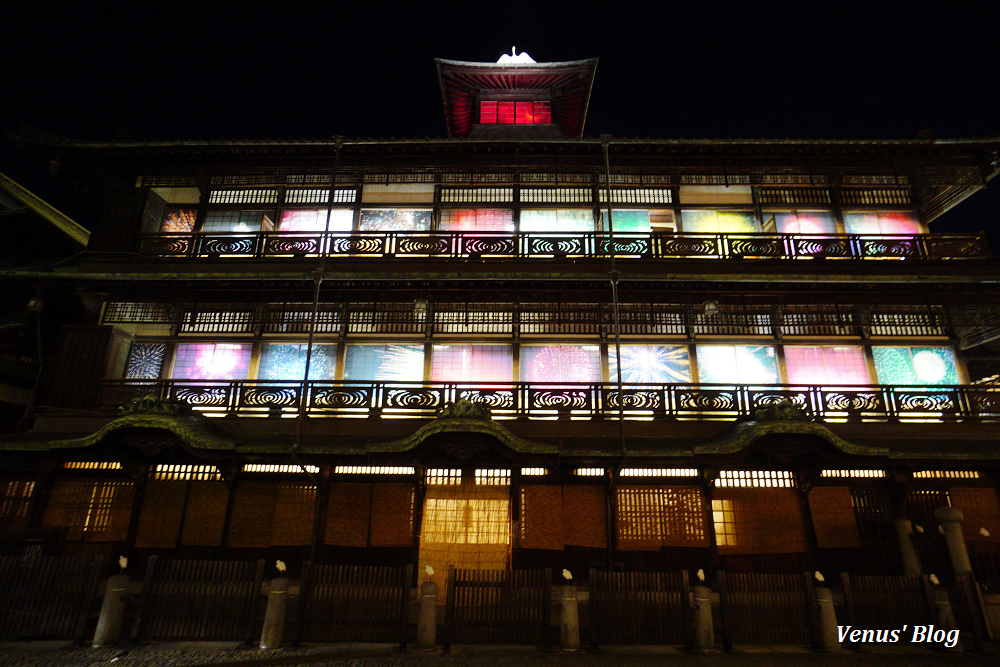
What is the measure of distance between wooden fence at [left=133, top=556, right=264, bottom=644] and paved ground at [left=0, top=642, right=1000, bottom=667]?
22 centimetres

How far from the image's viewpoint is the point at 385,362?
14.6 m

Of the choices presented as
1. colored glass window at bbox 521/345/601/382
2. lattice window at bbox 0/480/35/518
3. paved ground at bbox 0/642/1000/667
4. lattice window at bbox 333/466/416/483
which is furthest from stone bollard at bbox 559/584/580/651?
lattice window at bbox 0/480/35/518

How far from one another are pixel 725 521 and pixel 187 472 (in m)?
13.9

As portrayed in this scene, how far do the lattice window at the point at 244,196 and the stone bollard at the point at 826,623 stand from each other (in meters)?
17.9

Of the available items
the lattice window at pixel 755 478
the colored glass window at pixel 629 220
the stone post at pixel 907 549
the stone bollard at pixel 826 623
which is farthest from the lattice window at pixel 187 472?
the stone post at pixel 907 549

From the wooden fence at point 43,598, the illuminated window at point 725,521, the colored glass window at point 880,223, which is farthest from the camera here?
the colored glass window at point 880,223

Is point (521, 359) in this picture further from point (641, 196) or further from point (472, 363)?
point (641, 196)

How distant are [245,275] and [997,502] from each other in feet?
67.4

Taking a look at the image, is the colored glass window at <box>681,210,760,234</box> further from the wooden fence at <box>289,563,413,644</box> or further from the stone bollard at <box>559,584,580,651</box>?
the wooden fence at <box>289,563,413,644</box>

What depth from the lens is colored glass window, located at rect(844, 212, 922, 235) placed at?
16.1 metres

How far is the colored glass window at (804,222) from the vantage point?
16.2 metres

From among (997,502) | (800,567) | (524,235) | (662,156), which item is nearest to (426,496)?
(524,235)

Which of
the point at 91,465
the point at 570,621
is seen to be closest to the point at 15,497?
the point at 91,465

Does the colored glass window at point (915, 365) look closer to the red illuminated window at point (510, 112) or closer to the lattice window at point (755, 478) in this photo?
the lattice window at point (755, 478)
